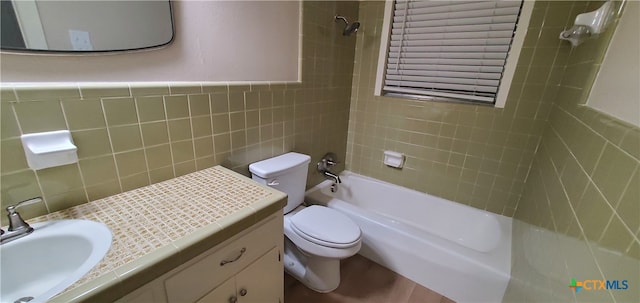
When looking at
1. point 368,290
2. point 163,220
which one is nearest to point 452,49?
point 368,290

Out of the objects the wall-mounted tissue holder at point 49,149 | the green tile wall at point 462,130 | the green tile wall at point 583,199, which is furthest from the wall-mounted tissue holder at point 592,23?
the wall-mounted tissue holder at point 49,149

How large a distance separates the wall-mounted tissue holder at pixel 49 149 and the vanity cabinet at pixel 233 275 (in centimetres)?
51

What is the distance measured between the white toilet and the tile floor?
50 mm

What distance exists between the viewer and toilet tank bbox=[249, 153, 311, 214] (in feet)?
4.50

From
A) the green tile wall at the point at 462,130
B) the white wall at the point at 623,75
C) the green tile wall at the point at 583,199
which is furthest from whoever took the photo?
the green tile wall at the point at 462,130

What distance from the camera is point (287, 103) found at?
1545 millimetres

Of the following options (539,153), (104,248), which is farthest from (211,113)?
(539,153)

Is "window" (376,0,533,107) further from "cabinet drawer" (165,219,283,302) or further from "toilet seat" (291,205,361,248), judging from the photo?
"cabinet drawer" (165,219,283,302)

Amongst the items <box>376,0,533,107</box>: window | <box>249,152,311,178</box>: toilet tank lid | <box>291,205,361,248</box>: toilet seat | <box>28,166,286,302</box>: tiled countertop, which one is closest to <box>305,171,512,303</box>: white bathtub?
<box>291,205,361,248</box>: toilet seat

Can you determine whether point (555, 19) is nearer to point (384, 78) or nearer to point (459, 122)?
point (459, 122)

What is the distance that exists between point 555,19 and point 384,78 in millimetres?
1023

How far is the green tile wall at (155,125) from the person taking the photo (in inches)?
29.6

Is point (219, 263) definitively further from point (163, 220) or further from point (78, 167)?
point (78, 167)

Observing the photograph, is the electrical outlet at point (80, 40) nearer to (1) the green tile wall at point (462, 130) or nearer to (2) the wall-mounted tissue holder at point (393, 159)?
Result: (1) the green tile wall at point (462, 130)
